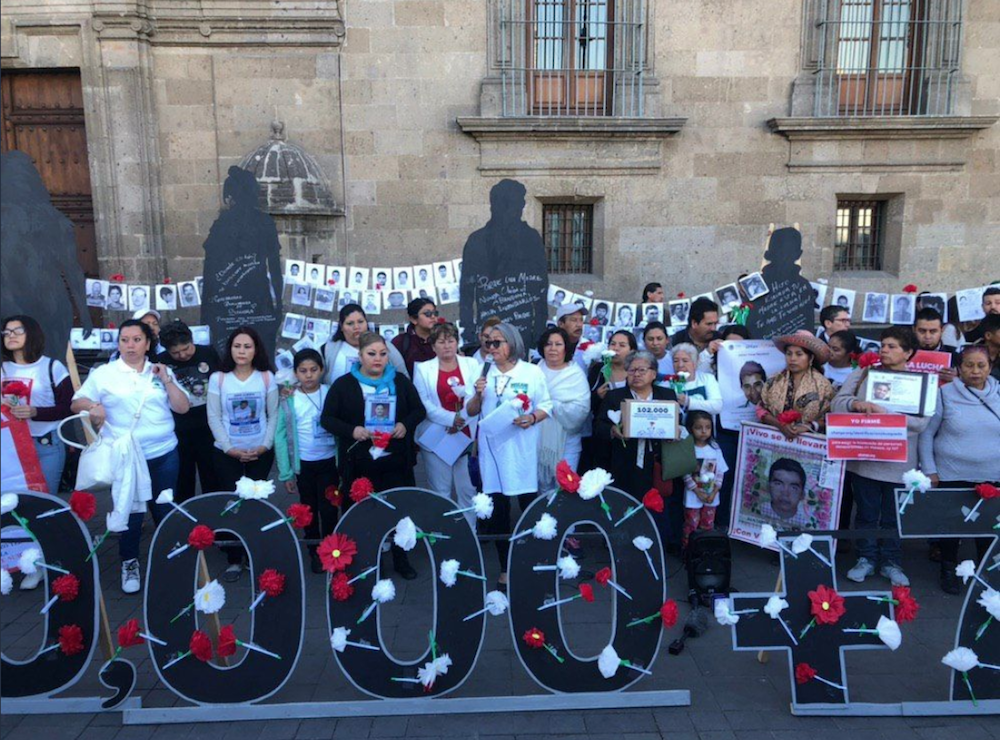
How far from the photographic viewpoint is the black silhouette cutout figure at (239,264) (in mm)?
7035

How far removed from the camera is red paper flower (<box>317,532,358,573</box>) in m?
3.38

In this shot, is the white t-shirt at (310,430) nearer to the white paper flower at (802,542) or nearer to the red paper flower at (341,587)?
the red paper flower at (341,587)

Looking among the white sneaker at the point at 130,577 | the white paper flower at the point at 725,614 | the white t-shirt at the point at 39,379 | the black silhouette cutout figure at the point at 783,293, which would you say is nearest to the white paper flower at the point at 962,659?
the white paper flower at the point at 725,614

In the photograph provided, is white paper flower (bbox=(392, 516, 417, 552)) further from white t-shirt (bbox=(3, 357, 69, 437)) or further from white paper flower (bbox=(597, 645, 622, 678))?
white t-shirt (bbox=(3, 357, 69, 437))

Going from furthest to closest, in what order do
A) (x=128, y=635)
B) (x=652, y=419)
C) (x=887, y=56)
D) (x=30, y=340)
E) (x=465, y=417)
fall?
(x=887, y=56)
(x=465, y=417)
(x=652, y=419)
(x=30, y=340)
(x=128, y=635)

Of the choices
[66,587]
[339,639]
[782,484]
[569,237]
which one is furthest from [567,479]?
[569,237]

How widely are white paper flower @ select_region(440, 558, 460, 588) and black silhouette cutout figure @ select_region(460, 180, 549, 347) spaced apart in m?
3.51

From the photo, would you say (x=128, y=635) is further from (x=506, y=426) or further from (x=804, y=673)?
(x=804, y=673)

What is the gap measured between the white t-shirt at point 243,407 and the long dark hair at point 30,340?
1.06m

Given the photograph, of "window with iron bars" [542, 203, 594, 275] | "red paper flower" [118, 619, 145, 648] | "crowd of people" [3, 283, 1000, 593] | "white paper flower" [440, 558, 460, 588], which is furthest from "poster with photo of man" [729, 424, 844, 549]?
"window with iron bars" [542, 203, 594, 275]

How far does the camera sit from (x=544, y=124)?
33.8ft

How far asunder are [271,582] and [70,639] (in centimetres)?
98

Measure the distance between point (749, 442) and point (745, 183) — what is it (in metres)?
6.69

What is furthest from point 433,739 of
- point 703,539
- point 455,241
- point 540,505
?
point 455,241
